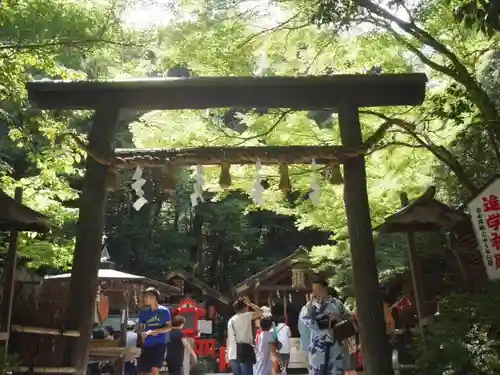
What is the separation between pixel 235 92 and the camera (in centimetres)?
643

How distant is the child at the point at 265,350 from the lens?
837 cm

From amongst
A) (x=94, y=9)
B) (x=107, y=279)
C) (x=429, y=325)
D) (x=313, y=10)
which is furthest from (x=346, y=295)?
(x=94, y=9)

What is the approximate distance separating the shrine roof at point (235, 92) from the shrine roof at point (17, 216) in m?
1.53

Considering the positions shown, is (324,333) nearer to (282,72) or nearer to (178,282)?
(282,72)

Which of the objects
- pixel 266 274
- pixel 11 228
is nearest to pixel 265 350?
pixel 11 228

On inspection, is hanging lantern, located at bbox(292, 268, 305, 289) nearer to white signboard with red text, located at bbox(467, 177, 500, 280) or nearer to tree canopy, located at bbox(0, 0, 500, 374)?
tree canopy, located at bbox(0, 0, 500, 374)

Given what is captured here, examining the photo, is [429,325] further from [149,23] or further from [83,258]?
[149,23]

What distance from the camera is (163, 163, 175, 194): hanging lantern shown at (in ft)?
20.2

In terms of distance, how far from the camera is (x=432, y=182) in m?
9.21

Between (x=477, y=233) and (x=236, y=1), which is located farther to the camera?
(x=236, y=1)

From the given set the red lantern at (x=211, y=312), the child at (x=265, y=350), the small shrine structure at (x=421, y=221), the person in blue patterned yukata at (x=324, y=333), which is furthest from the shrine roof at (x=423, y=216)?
the red lantern at (x=211, y=312)

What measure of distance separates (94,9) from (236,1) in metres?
1.98

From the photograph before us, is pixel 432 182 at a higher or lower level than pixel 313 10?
lower

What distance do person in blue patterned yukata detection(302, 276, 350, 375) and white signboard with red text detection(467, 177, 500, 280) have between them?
175 cm
